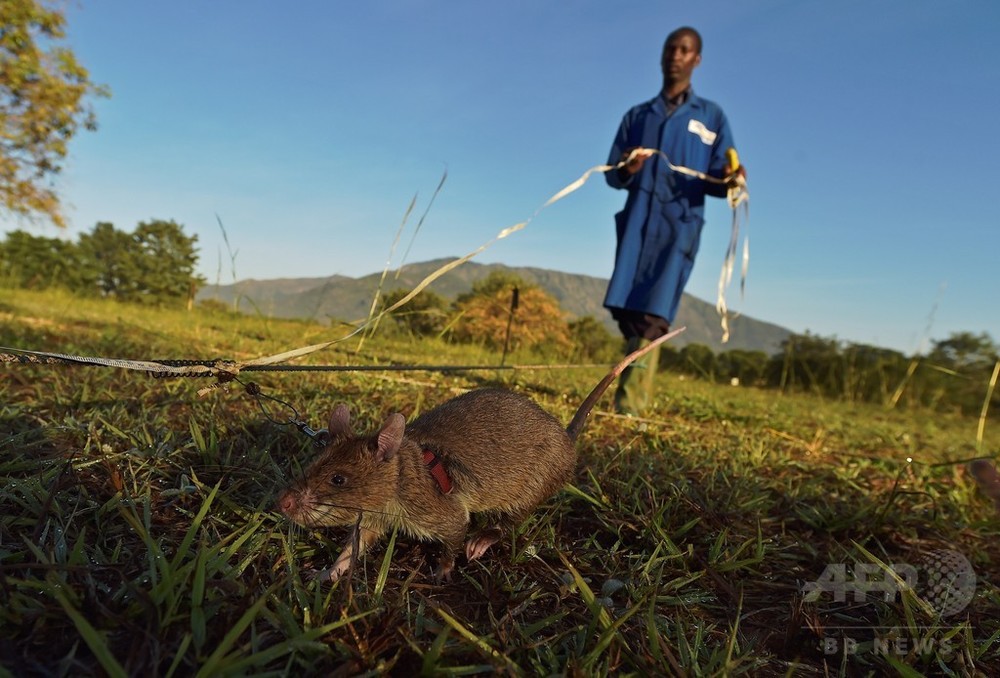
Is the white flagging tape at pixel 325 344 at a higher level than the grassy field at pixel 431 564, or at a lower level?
higher

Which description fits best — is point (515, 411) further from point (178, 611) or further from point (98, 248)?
point (98, 248)

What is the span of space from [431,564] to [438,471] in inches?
12.3

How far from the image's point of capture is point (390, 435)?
6.03ft

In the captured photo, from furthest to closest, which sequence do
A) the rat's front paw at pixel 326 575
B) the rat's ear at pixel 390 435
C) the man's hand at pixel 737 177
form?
1. the man's hand at pixel 737 177
2. the rat's ear at pixel 390 435
3. the rat's front paw at pixel 326 575

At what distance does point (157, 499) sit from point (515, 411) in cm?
135

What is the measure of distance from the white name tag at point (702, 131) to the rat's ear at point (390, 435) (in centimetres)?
443

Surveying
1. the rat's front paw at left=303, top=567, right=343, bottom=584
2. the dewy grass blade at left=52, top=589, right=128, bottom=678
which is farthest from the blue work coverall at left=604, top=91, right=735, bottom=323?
the dewy grass blade at left=52, top=589, right=128, bottom=678

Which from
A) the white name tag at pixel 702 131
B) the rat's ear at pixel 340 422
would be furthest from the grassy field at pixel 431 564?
the white name tag at pixel 702 131

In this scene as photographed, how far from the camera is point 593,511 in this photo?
220cm

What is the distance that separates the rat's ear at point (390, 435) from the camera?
5.97ft

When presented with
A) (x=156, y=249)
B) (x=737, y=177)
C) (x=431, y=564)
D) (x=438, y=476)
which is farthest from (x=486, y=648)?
(x=156, y=249)

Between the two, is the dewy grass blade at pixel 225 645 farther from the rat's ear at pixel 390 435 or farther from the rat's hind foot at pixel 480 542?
the rat's hind foot at pixel 480 542

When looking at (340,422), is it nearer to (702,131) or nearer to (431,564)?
(431,564)

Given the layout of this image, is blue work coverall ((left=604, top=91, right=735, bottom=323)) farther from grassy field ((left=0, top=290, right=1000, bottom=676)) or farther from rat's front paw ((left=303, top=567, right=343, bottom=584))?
rat's front paw ((left=303, top=567, right=343, bottom=584))
